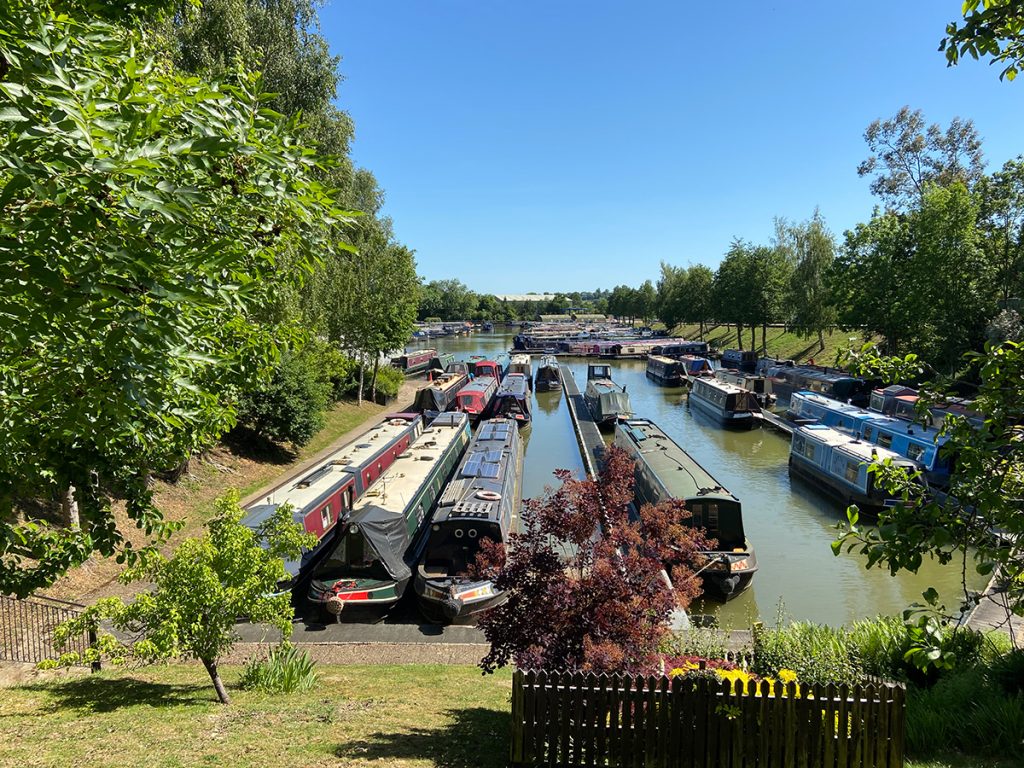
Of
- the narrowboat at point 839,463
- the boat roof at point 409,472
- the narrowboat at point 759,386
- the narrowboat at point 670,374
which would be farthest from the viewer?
the narrowboat at point 670,374

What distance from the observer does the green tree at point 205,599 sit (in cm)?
717

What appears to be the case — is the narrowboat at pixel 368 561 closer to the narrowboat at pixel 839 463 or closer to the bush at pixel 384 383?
the narrowboat at pixel 839 463

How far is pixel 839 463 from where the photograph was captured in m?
22.1

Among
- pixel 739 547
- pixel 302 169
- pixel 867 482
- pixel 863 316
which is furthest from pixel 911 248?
pixel 302 169

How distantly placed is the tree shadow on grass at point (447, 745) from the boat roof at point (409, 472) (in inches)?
254

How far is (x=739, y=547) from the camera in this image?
15.3 m

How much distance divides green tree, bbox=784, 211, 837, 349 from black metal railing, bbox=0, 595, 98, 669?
5633 cm

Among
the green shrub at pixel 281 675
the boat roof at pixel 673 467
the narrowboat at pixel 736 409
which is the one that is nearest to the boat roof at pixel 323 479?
the green shrub at pixel 281 675

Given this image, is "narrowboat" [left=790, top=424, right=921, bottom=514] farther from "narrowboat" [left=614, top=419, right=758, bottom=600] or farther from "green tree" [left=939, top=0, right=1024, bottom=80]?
"green tree" [left=939, top=0, right=1024, bottom=80]

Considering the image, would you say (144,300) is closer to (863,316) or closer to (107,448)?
(107,448)

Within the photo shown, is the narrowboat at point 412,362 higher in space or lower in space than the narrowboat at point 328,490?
higher

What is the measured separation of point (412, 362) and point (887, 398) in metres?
39.6

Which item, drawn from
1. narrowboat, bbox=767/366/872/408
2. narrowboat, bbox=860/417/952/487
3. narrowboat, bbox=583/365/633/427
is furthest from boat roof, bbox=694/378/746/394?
narrowboat, bbox=860/417/952/487

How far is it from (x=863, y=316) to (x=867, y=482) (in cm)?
2559
